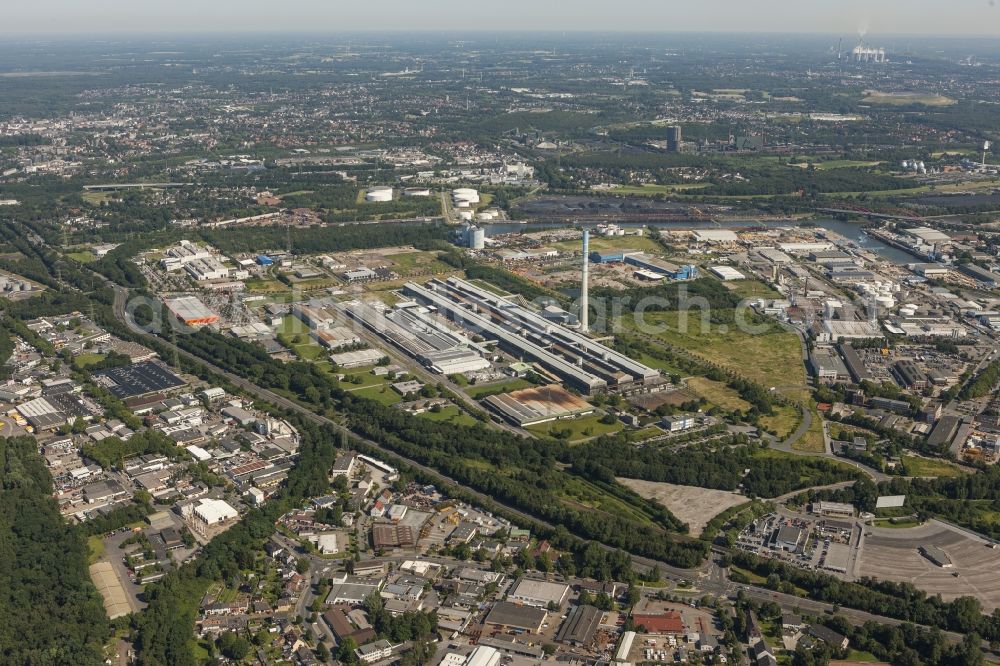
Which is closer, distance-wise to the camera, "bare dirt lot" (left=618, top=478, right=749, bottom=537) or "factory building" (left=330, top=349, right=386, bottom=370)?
"bare dirt lot" (left=618, top=478, right=749, bottom=537)

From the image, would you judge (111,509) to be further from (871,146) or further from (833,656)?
(871,146)

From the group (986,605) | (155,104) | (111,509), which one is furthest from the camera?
(155,104)

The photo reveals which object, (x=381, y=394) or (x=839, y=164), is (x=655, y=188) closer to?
(x=839, y=164)

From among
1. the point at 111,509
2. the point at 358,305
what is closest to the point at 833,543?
the point at 111,509

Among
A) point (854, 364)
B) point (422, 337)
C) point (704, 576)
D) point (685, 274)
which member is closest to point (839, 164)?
point (685, 274)

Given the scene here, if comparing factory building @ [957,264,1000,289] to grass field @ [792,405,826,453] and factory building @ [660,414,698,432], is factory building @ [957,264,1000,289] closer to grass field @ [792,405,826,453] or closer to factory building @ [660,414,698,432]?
grass field @ [792,405,826,453]

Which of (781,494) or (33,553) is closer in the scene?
(33,553)

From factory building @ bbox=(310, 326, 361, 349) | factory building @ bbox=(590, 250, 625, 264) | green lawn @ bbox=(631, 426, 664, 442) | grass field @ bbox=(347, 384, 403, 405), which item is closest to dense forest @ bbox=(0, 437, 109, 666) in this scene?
grass field @ bbox=(347, 384, 403, 405)
